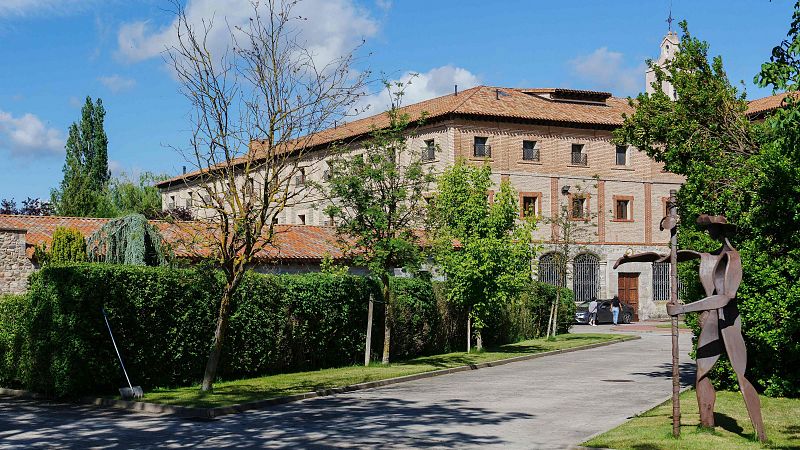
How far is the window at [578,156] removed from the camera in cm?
4975

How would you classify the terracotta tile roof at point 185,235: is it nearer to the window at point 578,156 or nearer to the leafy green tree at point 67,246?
the leafy green tree at point 67,246

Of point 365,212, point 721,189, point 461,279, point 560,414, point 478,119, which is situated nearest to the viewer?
point 560,414

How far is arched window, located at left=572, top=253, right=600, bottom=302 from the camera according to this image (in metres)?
49.6

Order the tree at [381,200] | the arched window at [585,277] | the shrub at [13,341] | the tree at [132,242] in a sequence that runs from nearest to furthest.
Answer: the shrub at [13,341] → the tree at [381,200] → the tree at [132,242] → the arched window at [585,277]

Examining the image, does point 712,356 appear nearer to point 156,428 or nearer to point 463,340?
point 156,428

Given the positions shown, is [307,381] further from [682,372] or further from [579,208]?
[579,208]

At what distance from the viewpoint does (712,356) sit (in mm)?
11625

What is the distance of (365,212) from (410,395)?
593 cm

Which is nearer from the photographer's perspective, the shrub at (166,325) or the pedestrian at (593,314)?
the shrub at (166,325)

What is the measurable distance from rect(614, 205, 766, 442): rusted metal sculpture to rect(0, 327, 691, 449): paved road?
1720mm

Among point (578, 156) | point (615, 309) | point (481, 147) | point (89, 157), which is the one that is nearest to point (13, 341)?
point (481, 147)

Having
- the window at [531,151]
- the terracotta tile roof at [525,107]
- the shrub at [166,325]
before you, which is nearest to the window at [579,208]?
the window at [531,151]

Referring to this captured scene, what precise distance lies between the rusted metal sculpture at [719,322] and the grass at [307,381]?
7933 millimetres

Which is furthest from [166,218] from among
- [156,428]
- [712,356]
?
[712,356]
